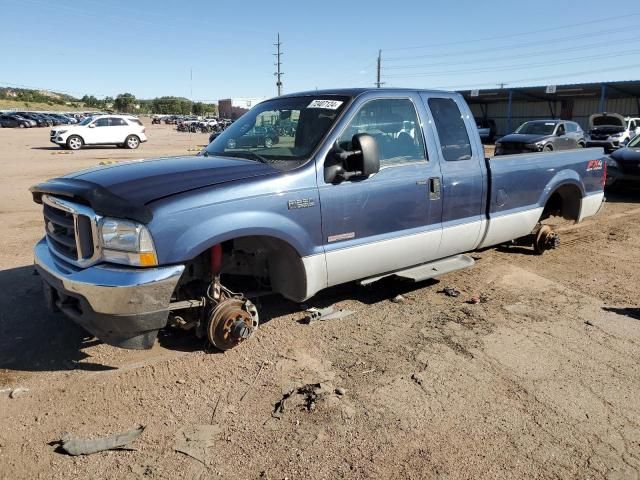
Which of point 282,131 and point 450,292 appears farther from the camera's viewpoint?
point 450,292

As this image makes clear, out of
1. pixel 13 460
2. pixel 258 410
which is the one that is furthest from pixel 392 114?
pixel 13 460

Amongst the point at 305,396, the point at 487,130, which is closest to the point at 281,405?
the point at 305,396

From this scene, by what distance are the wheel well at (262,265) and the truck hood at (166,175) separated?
485 mm

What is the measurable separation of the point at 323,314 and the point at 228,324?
44.9 inches

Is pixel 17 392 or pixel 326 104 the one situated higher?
pixel 326 104

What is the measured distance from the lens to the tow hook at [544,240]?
21.5ft

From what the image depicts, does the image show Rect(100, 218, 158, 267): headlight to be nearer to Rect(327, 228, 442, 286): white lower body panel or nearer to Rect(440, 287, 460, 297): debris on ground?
Rect(327, 228, 442, 286): white lower body panel

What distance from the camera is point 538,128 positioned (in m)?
21.9

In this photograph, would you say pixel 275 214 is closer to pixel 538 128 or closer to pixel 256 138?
pixel 256 138

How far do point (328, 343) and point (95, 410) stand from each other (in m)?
1.75

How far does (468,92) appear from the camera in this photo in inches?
1855

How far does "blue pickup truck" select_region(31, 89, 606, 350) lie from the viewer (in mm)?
3225

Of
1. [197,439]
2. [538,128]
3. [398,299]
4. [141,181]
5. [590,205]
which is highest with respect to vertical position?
[538,128]

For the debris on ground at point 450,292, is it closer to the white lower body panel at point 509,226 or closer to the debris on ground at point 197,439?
the white lower body panel at point 509,226
